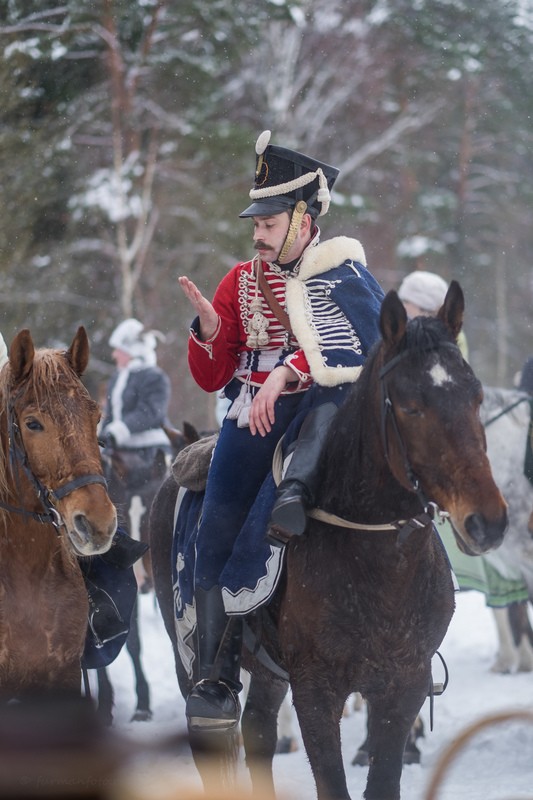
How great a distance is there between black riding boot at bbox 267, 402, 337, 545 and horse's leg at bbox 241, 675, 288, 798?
48.4 inches

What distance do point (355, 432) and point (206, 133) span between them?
1864 cm

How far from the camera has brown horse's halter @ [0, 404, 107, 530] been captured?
13.3ft

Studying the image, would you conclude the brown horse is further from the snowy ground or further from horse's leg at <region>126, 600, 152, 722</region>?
horse's leg at <region>126, 600, 152, 722</region>

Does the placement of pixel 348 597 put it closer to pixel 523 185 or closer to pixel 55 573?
pixel 55 573

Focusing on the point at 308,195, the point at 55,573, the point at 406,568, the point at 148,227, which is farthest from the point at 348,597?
the point at 148,227

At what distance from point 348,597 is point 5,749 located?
91.4 inches

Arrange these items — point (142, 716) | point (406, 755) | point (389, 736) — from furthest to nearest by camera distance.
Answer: point (142, 716), point (406, 755), point (389, 736)

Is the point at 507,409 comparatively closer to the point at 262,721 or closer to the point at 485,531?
the point at 262,721

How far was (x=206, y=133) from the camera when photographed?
22.0 metres

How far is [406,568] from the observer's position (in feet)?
13.3

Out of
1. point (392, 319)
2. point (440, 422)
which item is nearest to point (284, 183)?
point (392, 319)

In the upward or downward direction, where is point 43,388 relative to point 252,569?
upward

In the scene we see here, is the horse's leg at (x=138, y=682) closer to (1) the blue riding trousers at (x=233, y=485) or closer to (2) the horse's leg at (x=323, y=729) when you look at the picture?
(1) the blue riding trousers at (x=233, y=485)

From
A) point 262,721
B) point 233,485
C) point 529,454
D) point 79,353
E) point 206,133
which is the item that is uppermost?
point 79,353
